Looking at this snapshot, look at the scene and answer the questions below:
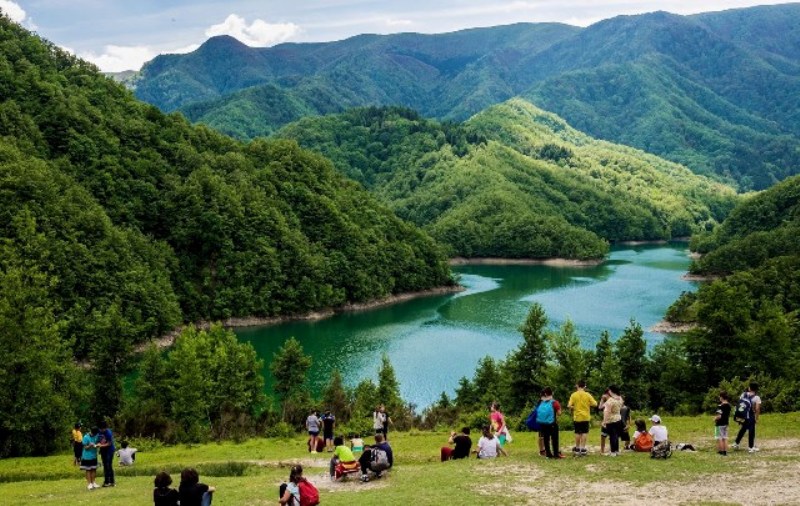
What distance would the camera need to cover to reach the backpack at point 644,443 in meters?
25.2

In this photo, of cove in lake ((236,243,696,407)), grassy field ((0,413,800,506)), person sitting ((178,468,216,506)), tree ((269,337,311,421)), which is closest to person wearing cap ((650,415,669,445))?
grassy field ((0,413,800,506))

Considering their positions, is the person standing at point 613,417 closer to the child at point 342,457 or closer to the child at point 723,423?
the child at point 723,423

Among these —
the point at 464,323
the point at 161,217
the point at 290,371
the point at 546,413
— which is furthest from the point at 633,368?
the point at 161,217

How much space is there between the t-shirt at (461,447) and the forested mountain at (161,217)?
63.8 m

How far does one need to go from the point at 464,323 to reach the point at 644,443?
272 ft

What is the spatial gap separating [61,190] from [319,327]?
40.5m

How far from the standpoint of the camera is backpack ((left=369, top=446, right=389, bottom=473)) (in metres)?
23.2

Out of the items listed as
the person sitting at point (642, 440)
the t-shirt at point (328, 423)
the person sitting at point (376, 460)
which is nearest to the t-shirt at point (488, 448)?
the person sitting at point (376, 460)

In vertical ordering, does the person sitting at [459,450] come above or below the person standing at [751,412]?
below

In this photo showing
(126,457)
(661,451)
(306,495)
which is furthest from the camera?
(126,457)

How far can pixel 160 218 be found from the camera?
12006cm

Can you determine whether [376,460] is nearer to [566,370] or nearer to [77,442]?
[77,442]

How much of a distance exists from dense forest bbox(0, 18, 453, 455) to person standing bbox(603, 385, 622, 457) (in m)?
56.3

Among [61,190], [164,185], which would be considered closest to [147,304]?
[61,190]
